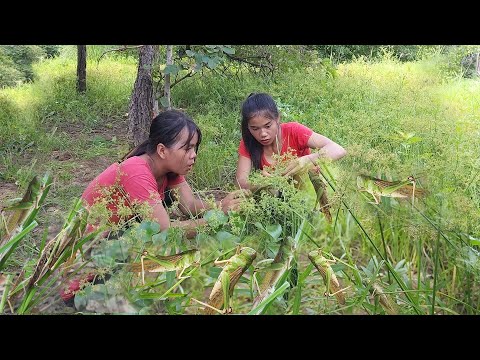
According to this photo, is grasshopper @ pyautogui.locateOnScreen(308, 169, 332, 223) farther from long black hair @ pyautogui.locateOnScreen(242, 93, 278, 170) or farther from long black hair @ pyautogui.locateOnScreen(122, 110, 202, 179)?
long black hair @ pyautogui.locateOnScreen(122, 110, 202, 179)

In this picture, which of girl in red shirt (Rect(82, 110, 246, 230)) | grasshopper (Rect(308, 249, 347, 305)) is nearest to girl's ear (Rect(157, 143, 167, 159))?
girl in red shirt (Rect(82, 110, 246, 230))

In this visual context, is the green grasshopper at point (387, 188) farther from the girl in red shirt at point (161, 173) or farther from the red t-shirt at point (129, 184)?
the red t-shirt at point (129, 184)

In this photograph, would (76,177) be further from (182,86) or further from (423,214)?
(423,214)

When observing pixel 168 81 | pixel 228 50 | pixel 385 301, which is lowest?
pixel 385 301

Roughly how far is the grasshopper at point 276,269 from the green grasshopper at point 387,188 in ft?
0.87

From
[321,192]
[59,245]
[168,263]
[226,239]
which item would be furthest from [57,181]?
[321,192]

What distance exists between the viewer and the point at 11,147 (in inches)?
81.3

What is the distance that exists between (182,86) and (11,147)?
573 mm

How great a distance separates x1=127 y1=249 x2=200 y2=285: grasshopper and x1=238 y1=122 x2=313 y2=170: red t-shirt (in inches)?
12.7

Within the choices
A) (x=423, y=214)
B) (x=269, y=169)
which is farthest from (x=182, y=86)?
(x=423, y=214)

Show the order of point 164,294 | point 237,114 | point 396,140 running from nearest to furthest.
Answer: point 164,294
point 396,140
point 237,114

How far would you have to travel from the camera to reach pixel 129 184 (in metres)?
1.80

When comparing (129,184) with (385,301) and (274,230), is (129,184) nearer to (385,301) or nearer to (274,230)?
(274,230)

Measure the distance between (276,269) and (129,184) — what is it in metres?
0.46
